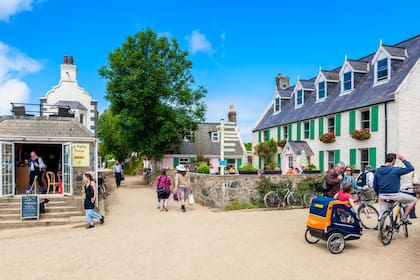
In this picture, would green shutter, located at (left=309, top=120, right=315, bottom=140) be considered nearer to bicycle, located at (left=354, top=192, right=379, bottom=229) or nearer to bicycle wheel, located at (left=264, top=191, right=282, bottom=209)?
bicycle wheel, located at (left=264, top=191, right=282, bottom=209)

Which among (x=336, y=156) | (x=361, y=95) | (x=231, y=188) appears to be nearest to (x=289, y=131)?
(x=336, y=156)

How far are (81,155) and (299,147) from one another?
14718 mm

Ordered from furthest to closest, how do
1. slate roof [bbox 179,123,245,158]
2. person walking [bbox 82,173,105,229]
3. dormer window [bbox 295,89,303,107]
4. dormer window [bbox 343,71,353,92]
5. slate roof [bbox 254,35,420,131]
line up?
1. slate roof [bbox 179,123,245,158]
2. dormer window [bbox 295,89,303,107]
3. dormer window [bbox 343,71,353,92]
4. slate roof [bbox 254,35,420,131]
5. person walking [bbox 82,173,105,229]

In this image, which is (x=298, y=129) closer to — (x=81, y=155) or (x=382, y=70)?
(x=382, y=70)

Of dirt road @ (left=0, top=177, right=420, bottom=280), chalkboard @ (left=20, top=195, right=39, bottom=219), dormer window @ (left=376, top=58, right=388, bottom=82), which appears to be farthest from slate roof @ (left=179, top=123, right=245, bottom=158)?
dirt road @ (left=0, top=177, right=420, bottom=280)

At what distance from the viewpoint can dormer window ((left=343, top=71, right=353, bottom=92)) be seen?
2040cm

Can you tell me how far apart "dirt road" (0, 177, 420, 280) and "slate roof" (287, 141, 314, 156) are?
39.5 feet

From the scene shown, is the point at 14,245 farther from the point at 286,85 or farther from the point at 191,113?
the point at 286,85

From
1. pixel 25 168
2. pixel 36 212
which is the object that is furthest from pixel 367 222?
pixel 25 168

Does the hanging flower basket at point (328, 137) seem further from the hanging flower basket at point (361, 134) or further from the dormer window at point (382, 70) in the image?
the dormer window at point (382, 70)

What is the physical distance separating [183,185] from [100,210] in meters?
3.44

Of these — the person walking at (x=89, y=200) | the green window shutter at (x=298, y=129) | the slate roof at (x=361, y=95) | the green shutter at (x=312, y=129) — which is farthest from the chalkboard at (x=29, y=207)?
the green window shutter at (x=298, y=129)

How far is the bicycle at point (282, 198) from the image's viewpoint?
12.7 metres

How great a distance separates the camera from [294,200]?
12969 millimetres
